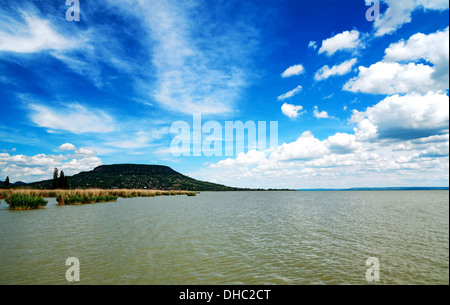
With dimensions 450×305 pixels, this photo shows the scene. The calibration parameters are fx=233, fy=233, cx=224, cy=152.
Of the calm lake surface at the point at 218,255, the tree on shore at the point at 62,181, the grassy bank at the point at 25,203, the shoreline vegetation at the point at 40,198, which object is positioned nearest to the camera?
the calm lake surface at the point at 218,255

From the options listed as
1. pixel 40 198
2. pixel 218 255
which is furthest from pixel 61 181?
pixel 218 255

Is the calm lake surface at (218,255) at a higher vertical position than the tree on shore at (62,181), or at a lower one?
lower

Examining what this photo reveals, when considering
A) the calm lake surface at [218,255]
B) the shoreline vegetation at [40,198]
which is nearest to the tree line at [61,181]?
the shoreline vegetation at [40,198]

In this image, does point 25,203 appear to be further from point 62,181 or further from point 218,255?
point 62,181

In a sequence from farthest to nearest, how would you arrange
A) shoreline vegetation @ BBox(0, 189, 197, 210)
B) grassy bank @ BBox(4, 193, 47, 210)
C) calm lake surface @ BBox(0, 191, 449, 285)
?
shoreline vegetation @ BBox(0, 189, 197, 210) < grassy bank @ BBox(4, 193, 47, 210) < calm lake surface @ BBox(0, 191, 449, 285)

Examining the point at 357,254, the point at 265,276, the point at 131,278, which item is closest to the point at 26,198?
the point at 131,278

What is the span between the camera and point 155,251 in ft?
48.6

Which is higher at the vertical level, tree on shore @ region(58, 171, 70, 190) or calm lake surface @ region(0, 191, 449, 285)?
tree on shore @ region(58, 171, 70, 190)

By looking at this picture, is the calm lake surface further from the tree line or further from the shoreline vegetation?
the tree line

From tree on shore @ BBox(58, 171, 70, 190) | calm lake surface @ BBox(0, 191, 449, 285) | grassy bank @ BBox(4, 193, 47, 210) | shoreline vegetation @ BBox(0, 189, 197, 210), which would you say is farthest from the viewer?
tree on shore @ BBox(58, 171, 70, 190)

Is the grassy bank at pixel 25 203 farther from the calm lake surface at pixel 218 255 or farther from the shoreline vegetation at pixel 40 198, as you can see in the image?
the calm lake surface at pixel 218 255

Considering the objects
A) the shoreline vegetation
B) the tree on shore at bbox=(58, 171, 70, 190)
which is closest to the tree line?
the tree on shore at bbox=(58, 171, 70, 190)

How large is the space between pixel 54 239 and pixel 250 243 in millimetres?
14673

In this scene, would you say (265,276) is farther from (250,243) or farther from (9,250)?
(9,250)
